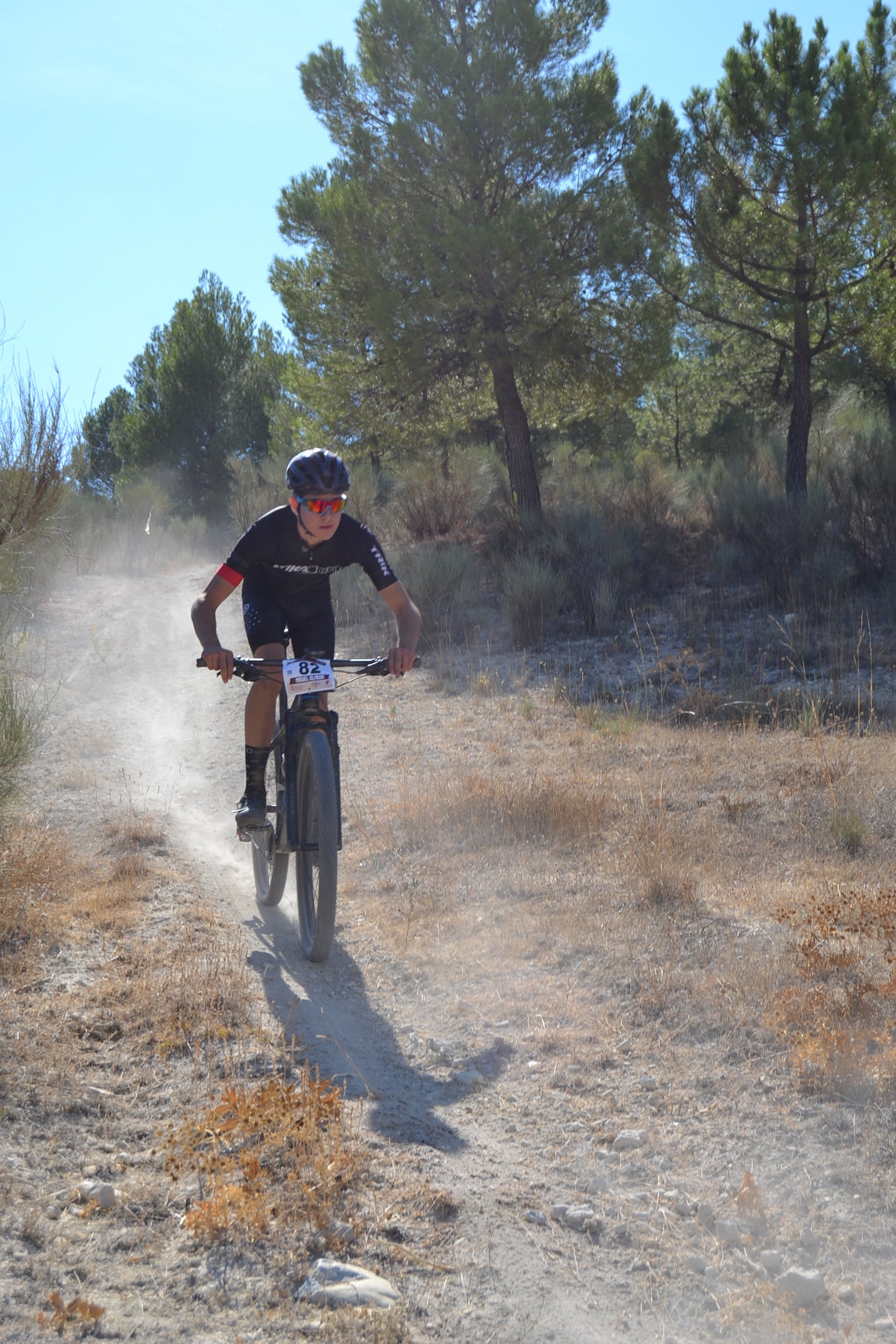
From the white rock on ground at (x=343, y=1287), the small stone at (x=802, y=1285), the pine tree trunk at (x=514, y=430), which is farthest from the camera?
the pine tree trunk at (x=514, y=430)

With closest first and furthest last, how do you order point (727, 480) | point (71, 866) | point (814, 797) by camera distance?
point (71, 866) → point (814, 797) → point (727, 480)

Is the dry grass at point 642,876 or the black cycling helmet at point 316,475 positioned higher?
the black cycling helmet at point 316,475

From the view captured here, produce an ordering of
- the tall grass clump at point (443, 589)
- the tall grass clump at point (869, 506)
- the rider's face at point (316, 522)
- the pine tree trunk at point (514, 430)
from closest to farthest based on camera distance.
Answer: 1. the rider's face at point (316, 522)
2. the tall grass clump at point (869, 506)
3. the tall grass clump at point (443, 589)
4. the pine tree trunk at point (514, 430)

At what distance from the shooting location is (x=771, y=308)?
14.4m

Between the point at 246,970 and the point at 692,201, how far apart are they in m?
13.4

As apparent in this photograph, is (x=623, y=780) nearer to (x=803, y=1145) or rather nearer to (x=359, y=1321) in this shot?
(x=803, y=1145)

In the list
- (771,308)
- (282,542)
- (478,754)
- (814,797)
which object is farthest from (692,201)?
(282,542)

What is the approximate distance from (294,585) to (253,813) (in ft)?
3.71

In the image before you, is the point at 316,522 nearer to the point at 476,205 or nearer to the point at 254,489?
the point at 476,205

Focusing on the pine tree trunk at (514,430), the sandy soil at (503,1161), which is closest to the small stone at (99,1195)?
the sandy soil at (503,1161)

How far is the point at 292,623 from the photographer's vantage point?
199 inches

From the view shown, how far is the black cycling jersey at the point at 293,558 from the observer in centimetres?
477

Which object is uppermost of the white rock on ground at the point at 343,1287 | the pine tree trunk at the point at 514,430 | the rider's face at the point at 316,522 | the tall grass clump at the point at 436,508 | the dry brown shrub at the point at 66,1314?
the pine tree trunk at the point at 514,430

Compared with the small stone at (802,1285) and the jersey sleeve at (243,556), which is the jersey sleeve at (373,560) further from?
the small stone at (802,1285)
